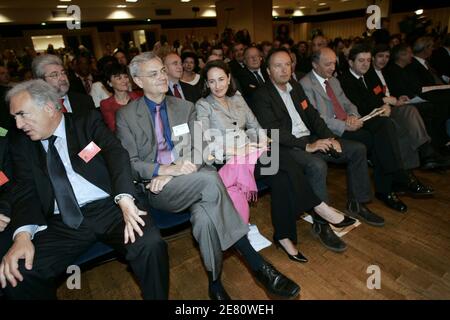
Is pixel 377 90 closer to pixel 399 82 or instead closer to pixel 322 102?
pixel 399 82

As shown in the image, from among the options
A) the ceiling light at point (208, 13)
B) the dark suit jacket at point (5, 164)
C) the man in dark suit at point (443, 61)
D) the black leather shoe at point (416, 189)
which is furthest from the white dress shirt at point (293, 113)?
the ceiling light at point (208, 13)

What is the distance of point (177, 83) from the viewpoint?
325 cm

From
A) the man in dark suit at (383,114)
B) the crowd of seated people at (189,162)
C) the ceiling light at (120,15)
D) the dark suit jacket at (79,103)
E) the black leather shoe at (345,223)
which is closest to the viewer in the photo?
the crowd of seated people at (189,162)

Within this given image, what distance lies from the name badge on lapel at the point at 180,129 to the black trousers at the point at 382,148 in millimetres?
1554

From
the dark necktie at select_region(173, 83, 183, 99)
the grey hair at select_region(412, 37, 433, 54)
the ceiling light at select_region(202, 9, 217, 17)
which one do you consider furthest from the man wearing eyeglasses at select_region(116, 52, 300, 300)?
the ceiling light at select_region(202, 9, 217, 17)

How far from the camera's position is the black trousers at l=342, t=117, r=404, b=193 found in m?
2.44

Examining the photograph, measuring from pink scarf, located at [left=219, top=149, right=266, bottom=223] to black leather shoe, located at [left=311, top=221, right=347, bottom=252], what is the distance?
0.62 meters

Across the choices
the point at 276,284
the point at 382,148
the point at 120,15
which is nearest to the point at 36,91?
the point at 276,284

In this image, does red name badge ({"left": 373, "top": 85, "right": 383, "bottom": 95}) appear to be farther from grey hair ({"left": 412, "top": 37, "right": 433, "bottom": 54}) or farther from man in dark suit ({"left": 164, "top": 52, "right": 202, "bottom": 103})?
man in dark suit ({"left": 164, "top": 52, "right": 202, "bottom": 103})

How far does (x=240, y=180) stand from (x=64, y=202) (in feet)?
3.53

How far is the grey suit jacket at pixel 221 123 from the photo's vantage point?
2.18 metres

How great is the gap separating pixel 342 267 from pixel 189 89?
2411 millimetres

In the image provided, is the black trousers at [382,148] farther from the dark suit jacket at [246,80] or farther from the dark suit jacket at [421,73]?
the dark suit jacket at [246,80]
